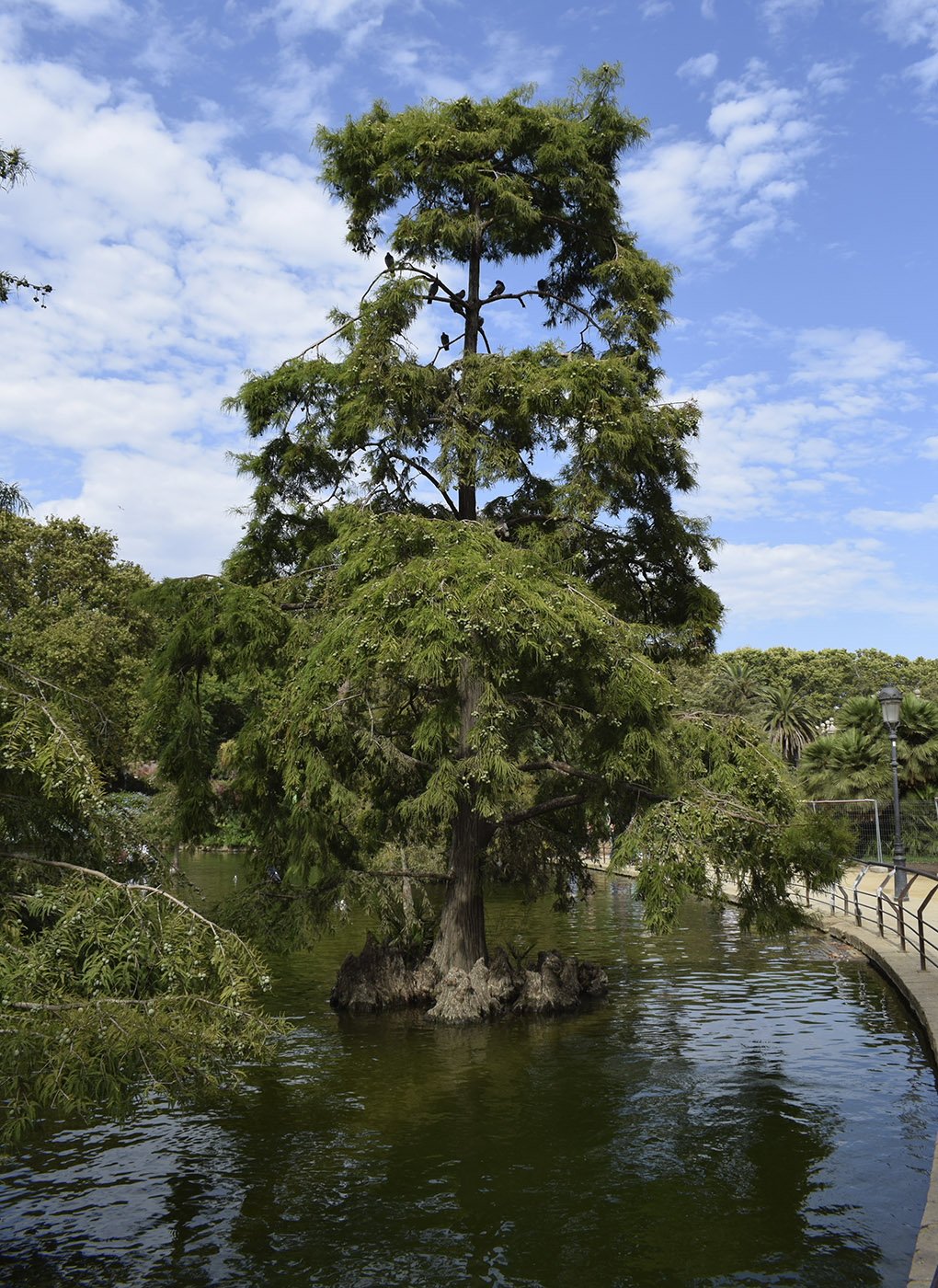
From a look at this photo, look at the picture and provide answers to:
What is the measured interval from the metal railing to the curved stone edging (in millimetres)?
233

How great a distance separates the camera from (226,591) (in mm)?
16422

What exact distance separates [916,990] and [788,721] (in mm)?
50683

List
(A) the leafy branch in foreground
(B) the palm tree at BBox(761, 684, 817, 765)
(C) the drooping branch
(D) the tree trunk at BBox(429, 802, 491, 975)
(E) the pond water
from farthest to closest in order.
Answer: (B) the palm tree at BBox(761, 684, 817, 765)
(D) the tree trunk at BBox(429, 802, 491, 975)
(C) the drooping branch
(E) the pond water
(A) the leafy branch in foreground

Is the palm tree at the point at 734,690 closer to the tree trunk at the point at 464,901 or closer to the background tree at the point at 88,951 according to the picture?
the tree trunk at the point at 464,901

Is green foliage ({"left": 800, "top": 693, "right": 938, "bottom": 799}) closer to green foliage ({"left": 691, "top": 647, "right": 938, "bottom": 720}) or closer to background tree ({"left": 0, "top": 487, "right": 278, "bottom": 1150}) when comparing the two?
background tree ({"left": 0, "top": 487, "right": 278, "bottom": 1150})

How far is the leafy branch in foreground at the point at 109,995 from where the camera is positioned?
19.5 ft

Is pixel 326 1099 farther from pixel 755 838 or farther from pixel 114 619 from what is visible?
pixel 114 619

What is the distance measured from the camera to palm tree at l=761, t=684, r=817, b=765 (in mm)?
64312

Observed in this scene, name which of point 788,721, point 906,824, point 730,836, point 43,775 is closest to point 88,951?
point 43,775

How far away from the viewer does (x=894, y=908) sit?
72.6 ft

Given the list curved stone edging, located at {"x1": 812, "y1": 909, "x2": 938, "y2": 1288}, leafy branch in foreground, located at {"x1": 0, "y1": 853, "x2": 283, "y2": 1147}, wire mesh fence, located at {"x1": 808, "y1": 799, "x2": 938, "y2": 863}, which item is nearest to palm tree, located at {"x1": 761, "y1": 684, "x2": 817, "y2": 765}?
wire mesh fence, located at {"x1": 808, "y1": 799, "x2": 938, "y2": 863}

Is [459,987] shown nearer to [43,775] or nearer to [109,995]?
[109,995]

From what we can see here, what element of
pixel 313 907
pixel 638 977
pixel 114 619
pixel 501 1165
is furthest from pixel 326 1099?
pixel 114 619

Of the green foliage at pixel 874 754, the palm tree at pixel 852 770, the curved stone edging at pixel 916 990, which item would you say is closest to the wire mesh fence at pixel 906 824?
the palm tree at pixel 852 770
